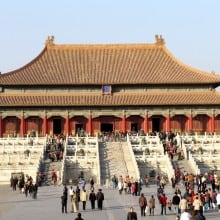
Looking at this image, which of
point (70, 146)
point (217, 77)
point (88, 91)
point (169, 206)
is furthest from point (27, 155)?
point (217, 77)

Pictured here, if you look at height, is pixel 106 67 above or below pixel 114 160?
above

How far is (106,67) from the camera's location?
76375 mm

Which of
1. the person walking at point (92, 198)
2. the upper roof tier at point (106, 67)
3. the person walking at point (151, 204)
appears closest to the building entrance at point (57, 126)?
the upper roof tier at point (106, 67)

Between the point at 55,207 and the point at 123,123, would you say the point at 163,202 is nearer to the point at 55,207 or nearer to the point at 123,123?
the point at 55,207

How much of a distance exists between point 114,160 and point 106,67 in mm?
30476

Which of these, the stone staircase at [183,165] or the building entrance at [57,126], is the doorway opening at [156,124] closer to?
the building entrance at [57,126]

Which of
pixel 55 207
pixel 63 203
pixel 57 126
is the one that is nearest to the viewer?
pixel 63 203

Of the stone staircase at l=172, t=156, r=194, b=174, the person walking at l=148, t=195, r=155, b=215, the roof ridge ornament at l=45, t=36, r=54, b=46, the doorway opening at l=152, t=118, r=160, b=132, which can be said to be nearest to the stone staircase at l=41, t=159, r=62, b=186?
the stone staircase at l=172, t=156, r=194, b=174

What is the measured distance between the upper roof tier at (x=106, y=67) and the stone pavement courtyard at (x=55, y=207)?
109 ft

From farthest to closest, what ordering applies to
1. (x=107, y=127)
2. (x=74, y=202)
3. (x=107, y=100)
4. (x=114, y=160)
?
(x=107, y=127) → (x=107, y=100) → (x=114, y=160) → (x=74, y=202)

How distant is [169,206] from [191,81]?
43.2m

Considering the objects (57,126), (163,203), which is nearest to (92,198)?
(163,203)

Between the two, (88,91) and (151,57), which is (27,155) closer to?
(88,91)

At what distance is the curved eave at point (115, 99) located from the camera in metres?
71.0
